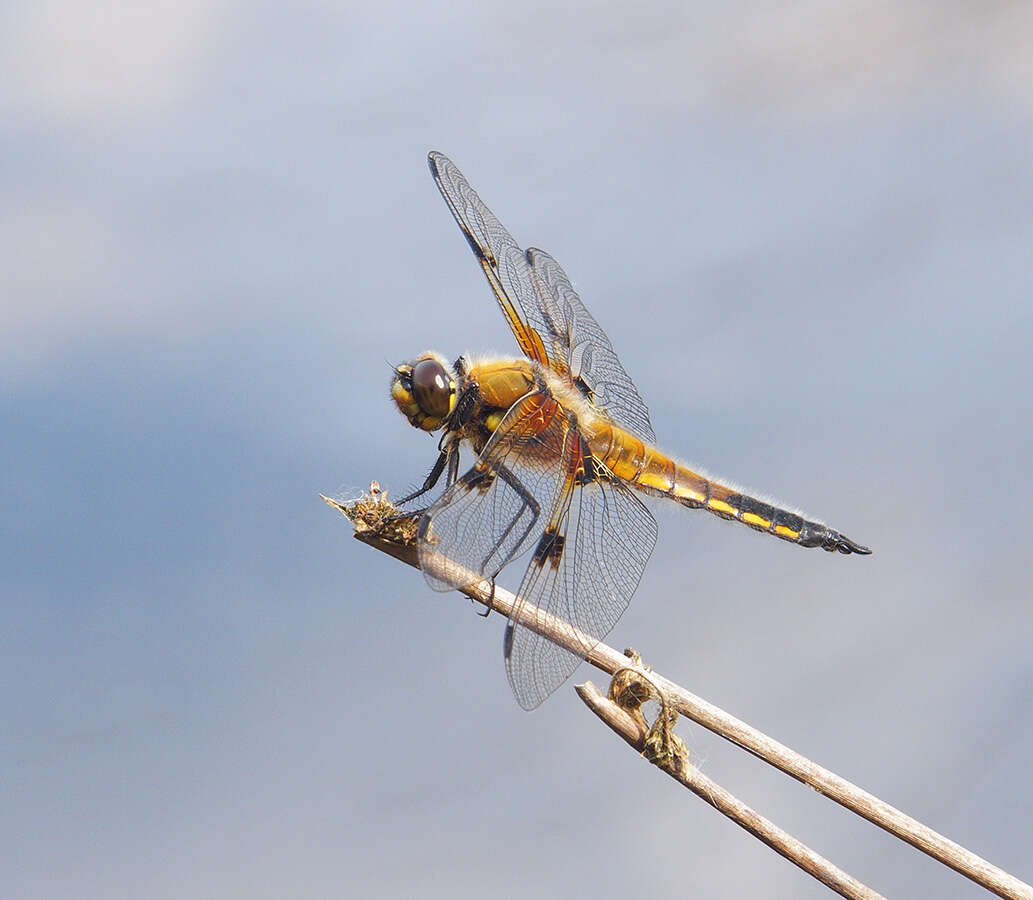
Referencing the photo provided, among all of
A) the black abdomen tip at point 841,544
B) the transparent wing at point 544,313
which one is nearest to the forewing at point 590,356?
the transparent wing at point 544,313

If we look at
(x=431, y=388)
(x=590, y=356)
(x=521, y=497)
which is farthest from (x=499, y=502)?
(x=590, y=356)

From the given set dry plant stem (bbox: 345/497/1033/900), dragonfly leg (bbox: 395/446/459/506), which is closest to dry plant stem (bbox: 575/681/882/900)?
dry plant stem (bbox: 345/497/1033/900)

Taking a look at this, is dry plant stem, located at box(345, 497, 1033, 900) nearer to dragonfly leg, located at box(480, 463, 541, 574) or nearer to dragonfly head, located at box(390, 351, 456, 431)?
dragonfly leg, located at box(480, 463, 541, 574)

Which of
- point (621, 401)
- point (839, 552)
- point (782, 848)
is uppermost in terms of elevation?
point (621, 401)

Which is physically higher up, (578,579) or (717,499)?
(717,499)

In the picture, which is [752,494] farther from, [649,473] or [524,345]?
[524,345]

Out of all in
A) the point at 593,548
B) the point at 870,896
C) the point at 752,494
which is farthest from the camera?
the point at 752,494

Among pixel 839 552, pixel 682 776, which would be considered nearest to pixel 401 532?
pixel 682 776

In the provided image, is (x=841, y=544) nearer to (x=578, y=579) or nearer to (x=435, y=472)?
(x=578, y=579)
